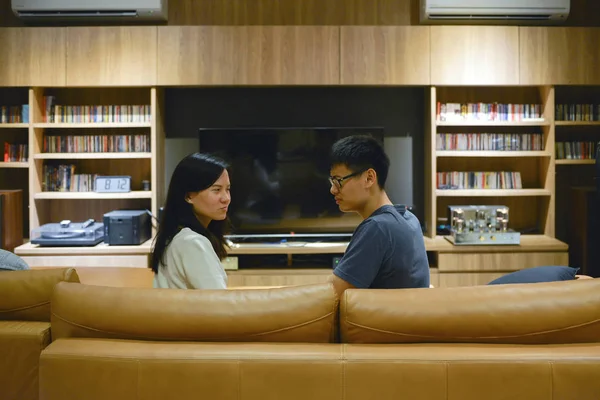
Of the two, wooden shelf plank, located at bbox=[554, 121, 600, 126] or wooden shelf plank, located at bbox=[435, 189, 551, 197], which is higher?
wooden shelf plank, located at bbox=[554, 121, 600, 126]

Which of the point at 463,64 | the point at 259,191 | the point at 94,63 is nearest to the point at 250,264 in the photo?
the point at 259,191

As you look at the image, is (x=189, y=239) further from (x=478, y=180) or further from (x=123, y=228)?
(x=478, y=180)

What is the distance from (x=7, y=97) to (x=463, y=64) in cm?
380

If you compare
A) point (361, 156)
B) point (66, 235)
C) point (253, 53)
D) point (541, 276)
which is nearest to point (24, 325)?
point (361, 156)

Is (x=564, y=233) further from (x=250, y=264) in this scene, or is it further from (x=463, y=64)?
(x=250, y=264)

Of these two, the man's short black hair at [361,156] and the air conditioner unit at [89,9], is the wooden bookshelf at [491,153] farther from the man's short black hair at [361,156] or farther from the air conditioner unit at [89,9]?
the man's short black hair at [361,156]

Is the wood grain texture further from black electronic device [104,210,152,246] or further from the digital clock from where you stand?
the digital clock

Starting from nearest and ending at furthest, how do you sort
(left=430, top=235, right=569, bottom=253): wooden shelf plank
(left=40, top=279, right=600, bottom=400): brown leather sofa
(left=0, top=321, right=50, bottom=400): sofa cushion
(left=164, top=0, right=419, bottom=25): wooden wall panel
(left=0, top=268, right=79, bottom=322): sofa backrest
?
(left=40, top=279, right=600, bottom=400): brown leather sofa → (left=0, top=321, right=50, bottom=400): sofa cushion → (left=0, top=268, right=79, bottom=322): sofa backrest → (left=430, top=235, right=569, bottom=253): wooden shelf plank → (left=164, top=0, right=419, bottom=25): wooden wall panel

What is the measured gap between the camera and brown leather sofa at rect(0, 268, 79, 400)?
5.33ft

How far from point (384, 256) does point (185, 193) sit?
727mm

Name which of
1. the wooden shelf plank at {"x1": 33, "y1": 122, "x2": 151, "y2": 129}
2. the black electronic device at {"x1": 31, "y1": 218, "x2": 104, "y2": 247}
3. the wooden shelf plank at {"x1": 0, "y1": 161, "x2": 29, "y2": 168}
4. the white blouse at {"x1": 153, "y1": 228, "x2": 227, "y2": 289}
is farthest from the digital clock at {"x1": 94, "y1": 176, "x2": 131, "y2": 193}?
the white blouse at {"x1": 153, "y1": 228, "x2": 227, "y2": 289}

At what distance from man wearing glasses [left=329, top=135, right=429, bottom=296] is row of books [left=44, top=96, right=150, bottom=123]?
3.08 metres

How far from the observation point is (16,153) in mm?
4902

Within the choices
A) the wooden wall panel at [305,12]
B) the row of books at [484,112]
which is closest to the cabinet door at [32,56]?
the wooden wall panel at [305,12]
